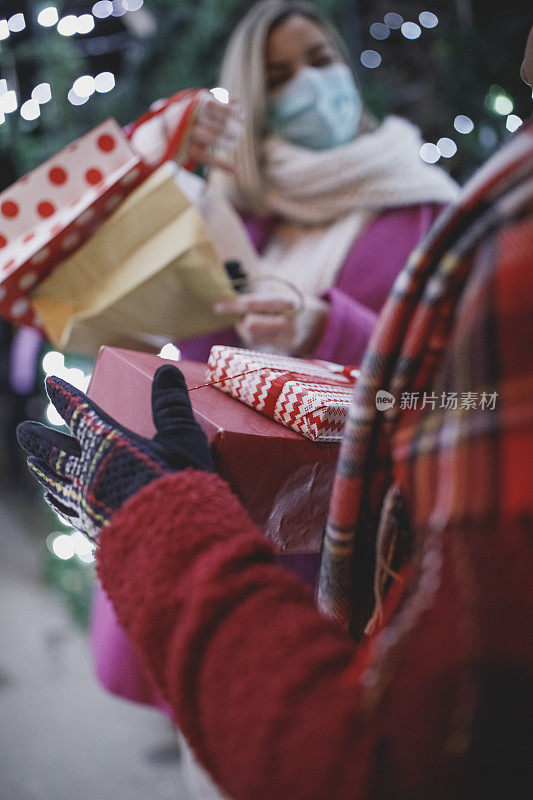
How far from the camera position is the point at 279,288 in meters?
1.10

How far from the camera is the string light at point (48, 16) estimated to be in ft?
6.22

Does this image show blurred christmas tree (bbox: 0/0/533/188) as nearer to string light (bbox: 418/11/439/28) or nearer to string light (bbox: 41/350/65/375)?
string light (bbox: 418/11/439/28)

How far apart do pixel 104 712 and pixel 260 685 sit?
150 centimetres

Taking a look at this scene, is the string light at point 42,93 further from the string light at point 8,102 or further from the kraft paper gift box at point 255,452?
the kraft paper gift box at point 255,452

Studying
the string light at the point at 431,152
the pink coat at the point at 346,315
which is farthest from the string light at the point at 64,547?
the string light at the point at 431,152

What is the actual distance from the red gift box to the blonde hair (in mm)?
762

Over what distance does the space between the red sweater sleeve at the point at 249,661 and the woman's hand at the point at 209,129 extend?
0.68 metres

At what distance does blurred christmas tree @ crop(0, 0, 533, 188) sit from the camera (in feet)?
5.07

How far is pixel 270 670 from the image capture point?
1.09ft

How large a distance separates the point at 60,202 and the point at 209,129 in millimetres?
252

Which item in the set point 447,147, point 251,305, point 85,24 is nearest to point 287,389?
point 251,305

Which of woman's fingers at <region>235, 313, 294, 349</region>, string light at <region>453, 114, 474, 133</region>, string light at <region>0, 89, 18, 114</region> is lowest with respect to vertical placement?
woman's fingers at <region>235, 313, 294, 349</region>

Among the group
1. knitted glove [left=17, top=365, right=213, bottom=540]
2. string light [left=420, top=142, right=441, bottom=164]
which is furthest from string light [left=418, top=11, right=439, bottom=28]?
knitted glove [left=17, top=365, right=213, bottom=540]

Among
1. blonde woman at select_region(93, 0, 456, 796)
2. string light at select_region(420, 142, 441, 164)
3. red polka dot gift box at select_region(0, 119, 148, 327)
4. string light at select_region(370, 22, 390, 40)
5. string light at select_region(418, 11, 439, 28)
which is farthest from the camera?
string light at select_region(370, 22, 390, 40)
